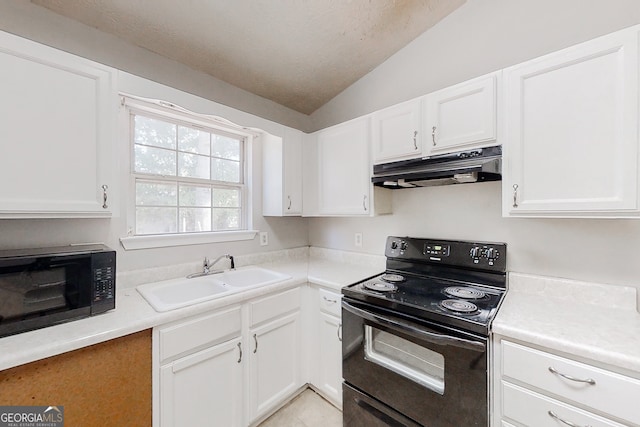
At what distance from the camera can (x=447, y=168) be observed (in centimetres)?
151

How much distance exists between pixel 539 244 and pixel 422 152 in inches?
33.8

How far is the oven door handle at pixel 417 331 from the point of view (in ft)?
3.76

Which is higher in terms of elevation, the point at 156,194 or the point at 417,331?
the point at 156,194

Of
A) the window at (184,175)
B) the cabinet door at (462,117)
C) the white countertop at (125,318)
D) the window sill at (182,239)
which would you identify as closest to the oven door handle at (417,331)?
the white countertop at (125,318)

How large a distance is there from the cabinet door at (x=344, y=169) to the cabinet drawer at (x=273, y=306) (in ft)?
2.50

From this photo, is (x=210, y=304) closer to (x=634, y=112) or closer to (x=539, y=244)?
(x=539, y=244)

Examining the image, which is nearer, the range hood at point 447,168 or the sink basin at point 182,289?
the range hood at point 447,168

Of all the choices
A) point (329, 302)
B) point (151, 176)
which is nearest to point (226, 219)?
point (151, 176)

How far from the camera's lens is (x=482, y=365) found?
1131 mm

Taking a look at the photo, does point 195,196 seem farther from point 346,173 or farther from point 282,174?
point 346,173

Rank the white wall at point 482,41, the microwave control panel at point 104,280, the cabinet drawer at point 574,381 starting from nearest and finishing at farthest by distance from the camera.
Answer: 1. the cabinet drawer at point 574,381
2. the microwave control panel at point 104,280
3. the white wall at point 482,41

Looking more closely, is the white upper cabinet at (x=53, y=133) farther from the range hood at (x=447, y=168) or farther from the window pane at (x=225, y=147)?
the range hood at (x=447, y=168)

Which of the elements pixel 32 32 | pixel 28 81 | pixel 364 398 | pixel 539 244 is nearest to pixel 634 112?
pixel 539 244

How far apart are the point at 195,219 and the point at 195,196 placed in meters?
0.19
